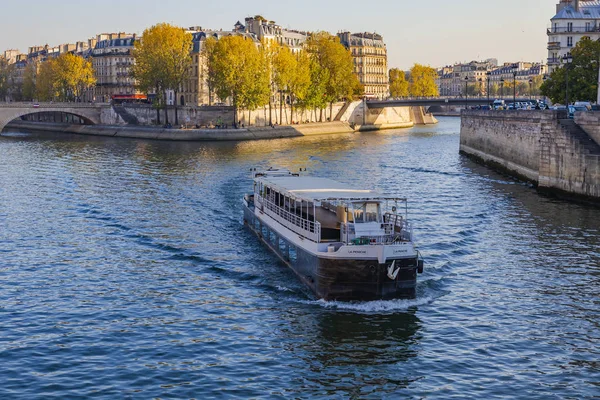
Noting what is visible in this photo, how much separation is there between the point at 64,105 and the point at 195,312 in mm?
118226

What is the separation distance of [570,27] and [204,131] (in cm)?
5191

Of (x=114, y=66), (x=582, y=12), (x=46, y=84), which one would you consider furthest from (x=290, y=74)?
(x=114, y=66)

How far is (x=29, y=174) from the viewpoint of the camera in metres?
78.7

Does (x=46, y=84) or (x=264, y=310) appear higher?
(x=46, y=84)

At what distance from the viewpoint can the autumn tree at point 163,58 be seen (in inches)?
5310

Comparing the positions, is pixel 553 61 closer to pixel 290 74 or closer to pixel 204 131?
pixel 290 74

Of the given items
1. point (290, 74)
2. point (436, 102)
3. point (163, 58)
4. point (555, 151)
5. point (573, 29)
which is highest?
point (573, 29)

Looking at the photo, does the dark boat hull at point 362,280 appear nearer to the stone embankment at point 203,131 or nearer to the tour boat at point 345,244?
the tour boat at point 345,244

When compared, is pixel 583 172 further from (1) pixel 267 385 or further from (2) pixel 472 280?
(1) pixel 267 385

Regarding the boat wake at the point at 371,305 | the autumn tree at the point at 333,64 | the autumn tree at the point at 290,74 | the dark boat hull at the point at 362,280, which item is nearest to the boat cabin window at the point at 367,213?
the dark boat hull at the point at 362,280

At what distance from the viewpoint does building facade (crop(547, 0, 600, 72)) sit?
113 metres

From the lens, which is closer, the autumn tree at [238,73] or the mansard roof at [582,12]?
the mansard roof at [582,12]

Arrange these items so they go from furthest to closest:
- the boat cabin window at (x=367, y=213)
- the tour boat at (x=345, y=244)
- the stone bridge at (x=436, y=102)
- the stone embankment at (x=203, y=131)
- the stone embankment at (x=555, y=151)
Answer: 1. the stone bridge at (x=436, y=102)
2. the stone embankment at (x=203, y=131)
3. the stone embankment at (x=555, y=151)
4. the boat cabin window at (x=367, y=213)
5. the tour boat at (x=345, y=244)

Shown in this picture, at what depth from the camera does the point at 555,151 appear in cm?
6047
